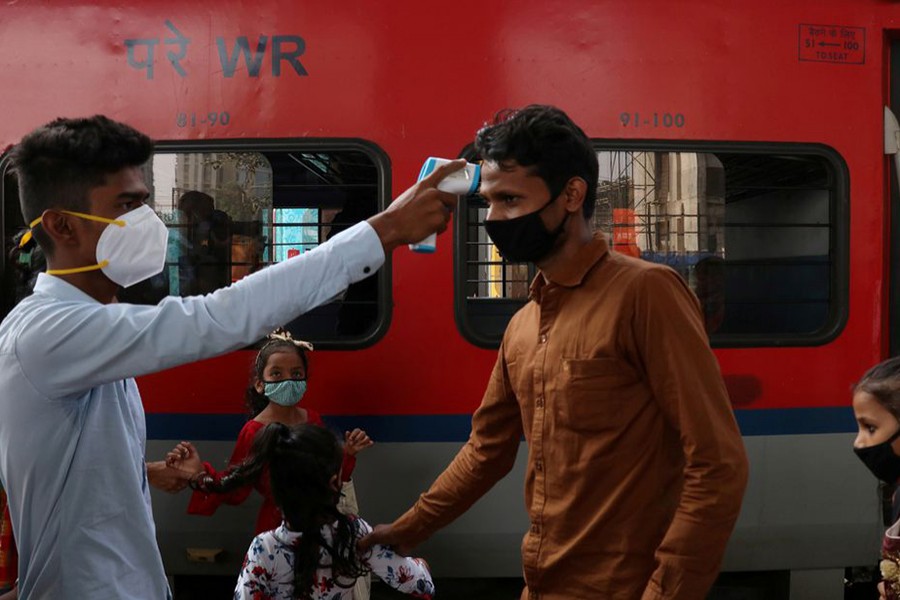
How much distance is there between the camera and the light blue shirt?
5.74 ft

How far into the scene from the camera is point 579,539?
206 centimetres

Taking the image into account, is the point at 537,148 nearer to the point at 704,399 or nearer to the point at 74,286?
the point at 704,399

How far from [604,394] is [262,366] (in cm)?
225

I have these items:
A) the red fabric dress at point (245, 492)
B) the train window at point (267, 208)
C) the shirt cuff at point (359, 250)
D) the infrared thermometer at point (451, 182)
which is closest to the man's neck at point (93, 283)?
the shirt cuff at point (359, 250)

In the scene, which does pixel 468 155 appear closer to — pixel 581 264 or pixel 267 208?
pixel 267 208

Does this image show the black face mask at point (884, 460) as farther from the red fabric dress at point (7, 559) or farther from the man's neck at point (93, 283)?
the red fabric dress at point (7, 559)

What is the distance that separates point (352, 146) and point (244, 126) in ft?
1.61

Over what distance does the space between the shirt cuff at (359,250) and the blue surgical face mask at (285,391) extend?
221cm

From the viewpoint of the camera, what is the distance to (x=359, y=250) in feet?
5.91

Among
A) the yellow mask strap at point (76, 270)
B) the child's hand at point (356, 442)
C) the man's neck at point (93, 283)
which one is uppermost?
the yellow mask strap at point (76, 270)

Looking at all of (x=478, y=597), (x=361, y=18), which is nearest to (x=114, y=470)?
(x=361, y=18)

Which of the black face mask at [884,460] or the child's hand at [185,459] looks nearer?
the black face mask at [884,460]

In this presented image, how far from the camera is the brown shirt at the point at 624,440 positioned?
193cm

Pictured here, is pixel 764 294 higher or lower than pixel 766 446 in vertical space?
higher
